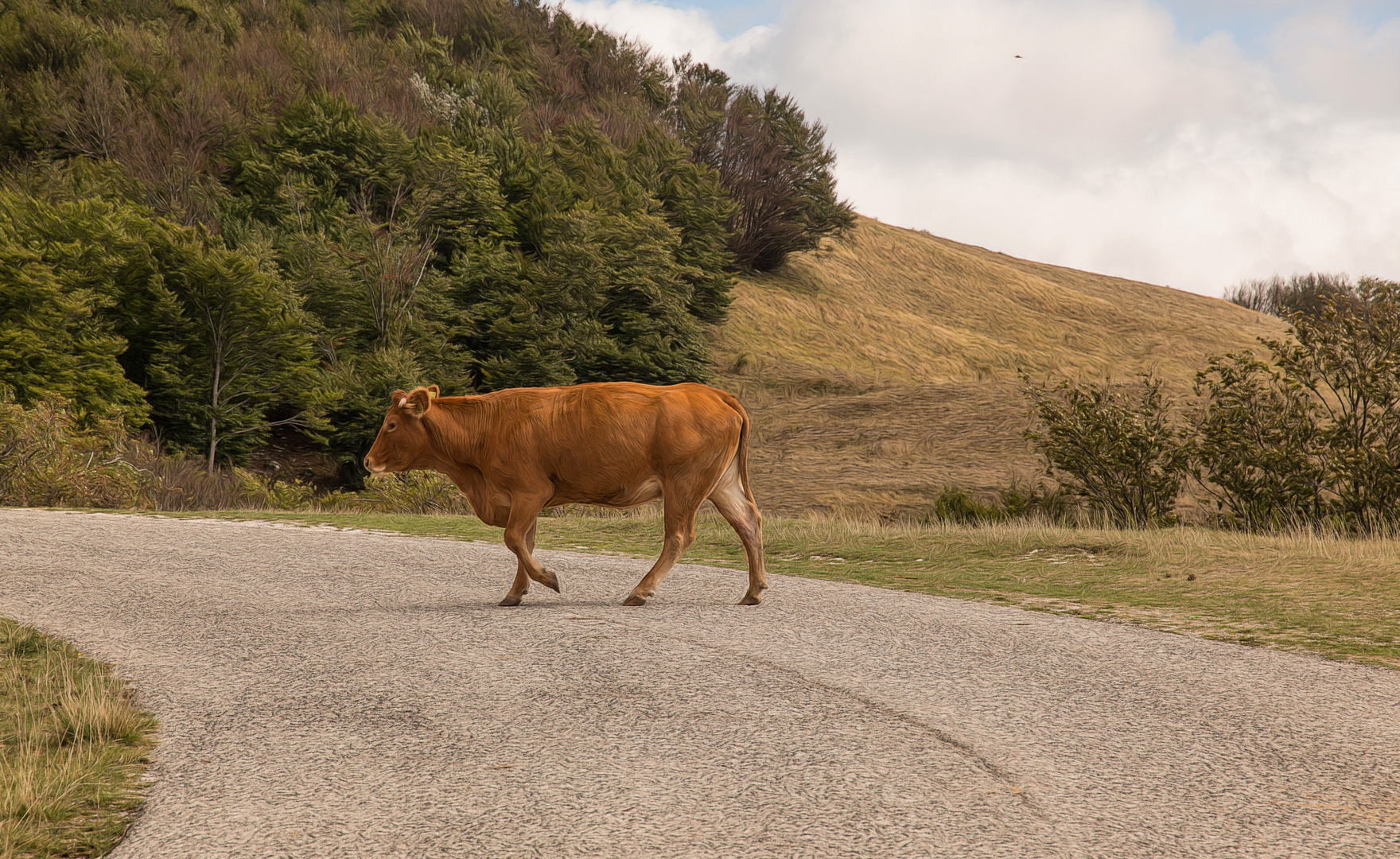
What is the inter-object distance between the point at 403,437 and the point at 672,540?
2369 mm

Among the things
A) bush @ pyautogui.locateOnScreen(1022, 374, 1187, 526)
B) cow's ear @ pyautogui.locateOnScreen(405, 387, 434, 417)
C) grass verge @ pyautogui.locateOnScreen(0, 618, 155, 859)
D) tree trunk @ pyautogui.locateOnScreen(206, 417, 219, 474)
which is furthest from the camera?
tree trunk @ pyautogui.locateOnScreen(206, 417, 219, 474)

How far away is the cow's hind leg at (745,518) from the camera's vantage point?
8727mm

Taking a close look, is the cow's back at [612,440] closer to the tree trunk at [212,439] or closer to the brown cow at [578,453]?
the brown cow at [578,453]

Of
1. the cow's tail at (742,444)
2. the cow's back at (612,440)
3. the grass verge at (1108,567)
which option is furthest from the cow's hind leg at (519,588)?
the grass verge at (1108,567)

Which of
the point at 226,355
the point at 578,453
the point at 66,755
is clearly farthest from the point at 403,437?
the point at 226,355

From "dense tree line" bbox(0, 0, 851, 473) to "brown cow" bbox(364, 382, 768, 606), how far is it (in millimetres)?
24857

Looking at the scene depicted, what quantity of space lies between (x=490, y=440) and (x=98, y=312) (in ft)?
101

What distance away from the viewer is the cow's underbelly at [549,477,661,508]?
8.38 m

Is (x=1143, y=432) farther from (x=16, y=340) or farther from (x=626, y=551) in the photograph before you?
(x=16, y=340)

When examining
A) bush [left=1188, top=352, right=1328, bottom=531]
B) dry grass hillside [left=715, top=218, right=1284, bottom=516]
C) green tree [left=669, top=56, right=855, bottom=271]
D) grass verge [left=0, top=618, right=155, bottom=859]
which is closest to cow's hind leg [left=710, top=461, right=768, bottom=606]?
grass verge [left=0, top=618, right=155, bottom=859]

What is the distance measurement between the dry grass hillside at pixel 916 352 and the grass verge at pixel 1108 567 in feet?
44.5

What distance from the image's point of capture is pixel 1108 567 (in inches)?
478

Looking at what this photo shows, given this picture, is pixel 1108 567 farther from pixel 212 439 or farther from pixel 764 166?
pixel 764 166

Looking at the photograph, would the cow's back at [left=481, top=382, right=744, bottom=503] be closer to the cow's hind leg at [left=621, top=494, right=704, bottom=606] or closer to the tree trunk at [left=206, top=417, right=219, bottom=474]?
the cow's hind leg at [left=621, top=494, right=704, bottom=606]
